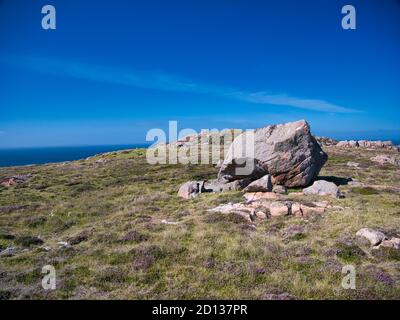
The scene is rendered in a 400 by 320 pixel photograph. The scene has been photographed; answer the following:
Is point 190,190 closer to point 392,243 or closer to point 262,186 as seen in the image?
point 262,186

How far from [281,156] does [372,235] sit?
46.9 ft

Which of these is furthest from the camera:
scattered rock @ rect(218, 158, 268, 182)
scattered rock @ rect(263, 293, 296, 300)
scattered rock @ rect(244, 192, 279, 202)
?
scattered rock @ rect(218, 158, 268, 182)

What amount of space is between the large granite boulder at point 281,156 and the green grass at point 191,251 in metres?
3.66

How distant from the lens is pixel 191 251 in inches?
650

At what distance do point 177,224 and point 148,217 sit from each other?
135 inches

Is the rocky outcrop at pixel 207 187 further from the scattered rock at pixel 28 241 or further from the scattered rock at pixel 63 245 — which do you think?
the scattered rock at pixel 28 241

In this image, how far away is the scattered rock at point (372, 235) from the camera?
53.2 ft

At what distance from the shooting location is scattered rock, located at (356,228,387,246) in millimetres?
16214

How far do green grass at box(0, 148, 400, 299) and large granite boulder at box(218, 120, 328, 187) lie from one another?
3656mm

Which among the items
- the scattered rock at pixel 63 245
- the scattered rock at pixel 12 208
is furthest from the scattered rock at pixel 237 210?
the scattered rock at pixel 12 208

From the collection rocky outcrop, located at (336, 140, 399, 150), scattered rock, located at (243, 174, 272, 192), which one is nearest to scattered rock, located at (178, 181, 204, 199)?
scattered rock, located at (243, 174, 272, 192)

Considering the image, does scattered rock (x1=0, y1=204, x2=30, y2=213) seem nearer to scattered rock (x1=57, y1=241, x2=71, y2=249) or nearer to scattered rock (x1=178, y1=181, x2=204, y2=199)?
scattered rock (x1=57, y1=241, x2=71, y2=249)

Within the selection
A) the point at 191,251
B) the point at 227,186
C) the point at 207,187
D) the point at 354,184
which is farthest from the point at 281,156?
the point at 191,251
